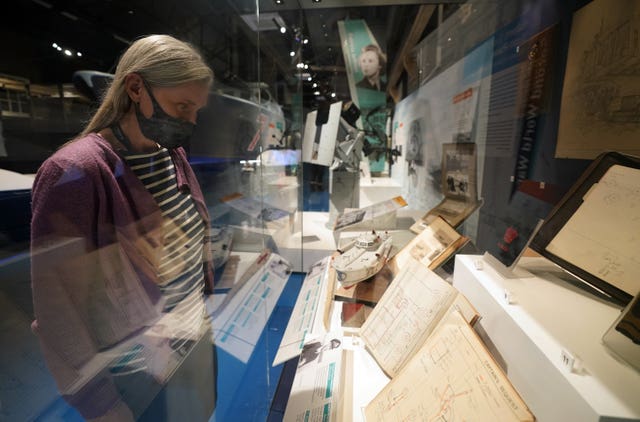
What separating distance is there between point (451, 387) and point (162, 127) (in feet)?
2.84

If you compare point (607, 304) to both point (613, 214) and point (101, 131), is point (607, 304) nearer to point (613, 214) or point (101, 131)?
point (613, 214)

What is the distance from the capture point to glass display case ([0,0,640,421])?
18.9 inches

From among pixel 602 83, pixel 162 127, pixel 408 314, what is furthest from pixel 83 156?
pixel 602 83

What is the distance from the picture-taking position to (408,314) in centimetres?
91

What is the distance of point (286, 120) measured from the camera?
7.93ft

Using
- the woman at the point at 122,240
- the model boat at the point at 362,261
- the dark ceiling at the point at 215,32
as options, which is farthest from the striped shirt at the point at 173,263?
the model boat at the point at 362,261

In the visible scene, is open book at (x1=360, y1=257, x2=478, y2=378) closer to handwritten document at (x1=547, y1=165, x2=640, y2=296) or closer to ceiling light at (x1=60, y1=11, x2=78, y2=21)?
handwritten document at (x1=547, y1=165, x2=640, y2=296)

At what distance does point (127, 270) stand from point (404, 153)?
2.44m

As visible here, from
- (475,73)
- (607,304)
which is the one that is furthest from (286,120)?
(607,304)

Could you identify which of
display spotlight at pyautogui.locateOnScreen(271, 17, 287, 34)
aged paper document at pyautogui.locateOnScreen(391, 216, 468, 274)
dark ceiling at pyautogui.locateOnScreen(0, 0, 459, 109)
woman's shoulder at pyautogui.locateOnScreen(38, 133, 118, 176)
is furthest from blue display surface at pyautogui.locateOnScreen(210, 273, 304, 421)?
display spotlight at pyautogui.locateOnScreen(271, 17, 287, 34)

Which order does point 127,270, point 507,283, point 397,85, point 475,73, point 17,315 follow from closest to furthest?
point 17,315 → point 127,270 → point 507,283 → point 475,73 → point 397,85

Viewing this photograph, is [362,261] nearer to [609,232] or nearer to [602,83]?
[609,232]

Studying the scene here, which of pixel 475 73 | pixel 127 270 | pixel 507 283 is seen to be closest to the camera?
pixel 127 270

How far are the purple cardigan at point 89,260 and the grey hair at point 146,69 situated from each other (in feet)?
0.18
